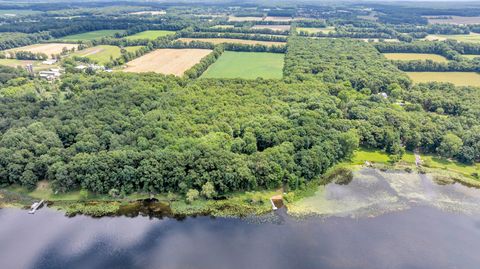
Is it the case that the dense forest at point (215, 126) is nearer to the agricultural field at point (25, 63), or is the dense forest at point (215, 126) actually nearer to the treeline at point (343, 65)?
the treeline at point (343, 65)

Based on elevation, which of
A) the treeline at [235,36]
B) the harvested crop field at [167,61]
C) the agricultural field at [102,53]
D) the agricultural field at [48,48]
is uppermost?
the treeline at [235,36]

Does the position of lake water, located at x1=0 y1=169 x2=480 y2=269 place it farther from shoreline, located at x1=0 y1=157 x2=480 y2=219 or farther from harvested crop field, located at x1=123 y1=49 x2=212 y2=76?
harvested crop field, located at x1=123 y1=49 x2=212 y2=76

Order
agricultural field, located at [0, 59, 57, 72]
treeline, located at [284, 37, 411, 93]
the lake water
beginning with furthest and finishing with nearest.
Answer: agricultural field, located at [0, 59, 57, 72]
treeline, located at [284, 37, 411, 93]
the lake water

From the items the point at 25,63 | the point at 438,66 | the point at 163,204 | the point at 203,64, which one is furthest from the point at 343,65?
the point at 25,63

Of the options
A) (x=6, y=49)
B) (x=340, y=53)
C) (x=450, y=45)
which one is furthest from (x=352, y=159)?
(x=6, y=49)

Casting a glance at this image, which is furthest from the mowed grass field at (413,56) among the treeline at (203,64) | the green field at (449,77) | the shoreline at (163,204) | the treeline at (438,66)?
the shoreline at (163,204)

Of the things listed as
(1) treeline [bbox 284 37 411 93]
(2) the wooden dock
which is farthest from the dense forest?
(2) the wooden dock
